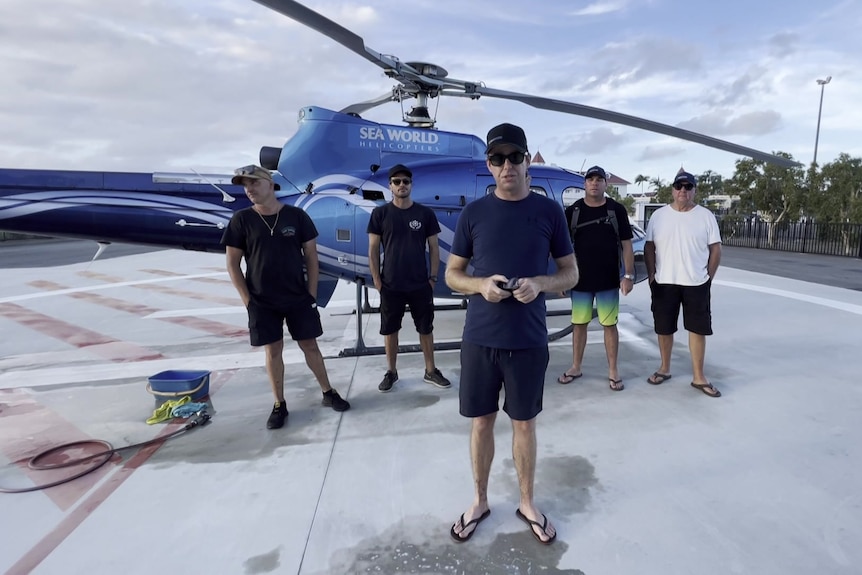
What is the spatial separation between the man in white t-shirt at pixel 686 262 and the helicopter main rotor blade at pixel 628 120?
5.24ft

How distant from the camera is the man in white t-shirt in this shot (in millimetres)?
3693

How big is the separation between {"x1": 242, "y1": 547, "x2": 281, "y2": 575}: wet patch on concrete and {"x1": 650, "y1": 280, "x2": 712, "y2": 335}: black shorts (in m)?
3.31

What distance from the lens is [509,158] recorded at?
1963 millimetres

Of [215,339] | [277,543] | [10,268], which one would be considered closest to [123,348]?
[215,339]

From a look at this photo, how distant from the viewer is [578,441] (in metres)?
3.06

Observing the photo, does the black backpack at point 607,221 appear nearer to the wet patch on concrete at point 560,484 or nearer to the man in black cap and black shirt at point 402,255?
the man in black cap and black shirt at point 402,255

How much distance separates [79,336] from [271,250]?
14.7 ft

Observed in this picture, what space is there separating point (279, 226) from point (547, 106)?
3.49 metres

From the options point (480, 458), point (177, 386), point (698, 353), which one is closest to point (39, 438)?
point (177, 386)

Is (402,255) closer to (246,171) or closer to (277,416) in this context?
(246,171)

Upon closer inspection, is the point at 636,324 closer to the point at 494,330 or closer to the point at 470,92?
the point at 470,92

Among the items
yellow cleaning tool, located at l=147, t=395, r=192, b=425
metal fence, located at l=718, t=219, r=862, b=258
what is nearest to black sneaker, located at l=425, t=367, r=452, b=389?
yellow cleaning tool, located at l=147, t=395, r=192, b=425

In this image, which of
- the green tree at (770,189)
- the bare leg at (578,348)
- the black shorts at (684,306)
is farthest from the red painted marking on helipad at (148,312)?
the green tree at (770,189)

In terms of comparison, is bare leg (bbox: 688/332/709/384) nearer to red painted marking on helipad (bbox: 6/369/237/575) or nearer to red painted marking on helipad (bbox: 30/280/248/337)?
red painted marking on helipad (bbox: 6/369/237/575)
